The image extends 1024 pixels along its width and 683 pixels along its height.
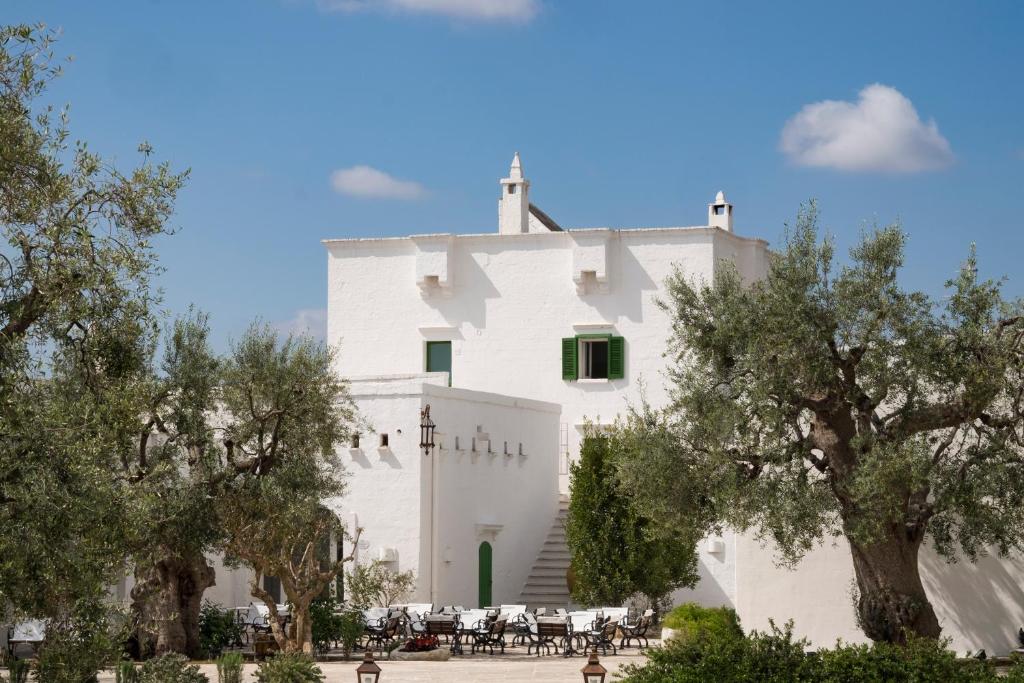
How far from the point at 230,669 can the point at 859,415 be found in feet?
27.5

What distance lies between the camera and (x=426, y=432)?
30266 millimetres

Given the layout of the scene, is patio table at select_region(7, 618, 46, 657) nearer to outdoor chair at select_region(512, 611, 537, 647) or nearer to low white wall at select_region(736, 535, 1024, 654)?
outdoor chair at select_region(512, 611, 537, 647)

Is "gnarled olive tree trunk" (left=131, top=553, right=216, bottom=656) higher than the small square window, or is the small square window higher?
the small square window

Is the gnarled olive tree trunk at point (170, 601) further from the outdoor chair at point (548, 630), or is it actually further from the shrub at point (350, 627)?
the outdoor chair at point (548, 630)

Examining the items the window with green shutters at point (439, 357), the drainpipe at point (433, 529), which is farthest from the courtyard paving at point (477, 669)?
the window with green shutters at point (439, 357)

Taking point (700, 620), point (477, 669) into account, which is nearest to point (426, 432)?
point (700, 620)

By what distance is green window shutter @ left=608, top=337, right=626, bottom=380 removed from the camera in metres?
35.9

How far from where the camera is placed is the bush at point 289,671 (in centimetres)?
1680

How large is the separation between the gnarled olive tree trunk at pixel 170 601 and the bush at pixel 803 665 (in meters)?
10.3

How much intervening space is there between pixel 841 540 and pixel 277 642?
349 inches

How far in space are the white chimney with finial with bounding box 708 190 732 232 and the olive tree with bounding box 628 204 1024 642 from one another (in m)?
19.2

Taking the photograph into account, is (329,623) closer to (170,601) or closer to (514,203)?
(170,601)

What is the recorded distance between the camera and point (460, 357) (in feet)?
123

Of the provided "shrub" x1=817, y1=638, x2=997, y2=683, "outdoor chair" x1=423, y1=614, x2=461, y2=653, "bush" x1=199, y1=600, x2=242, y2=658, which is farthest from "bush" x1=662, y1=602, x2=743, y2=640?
"shrub" x1=817, y1=638, x2=997, y2=683
